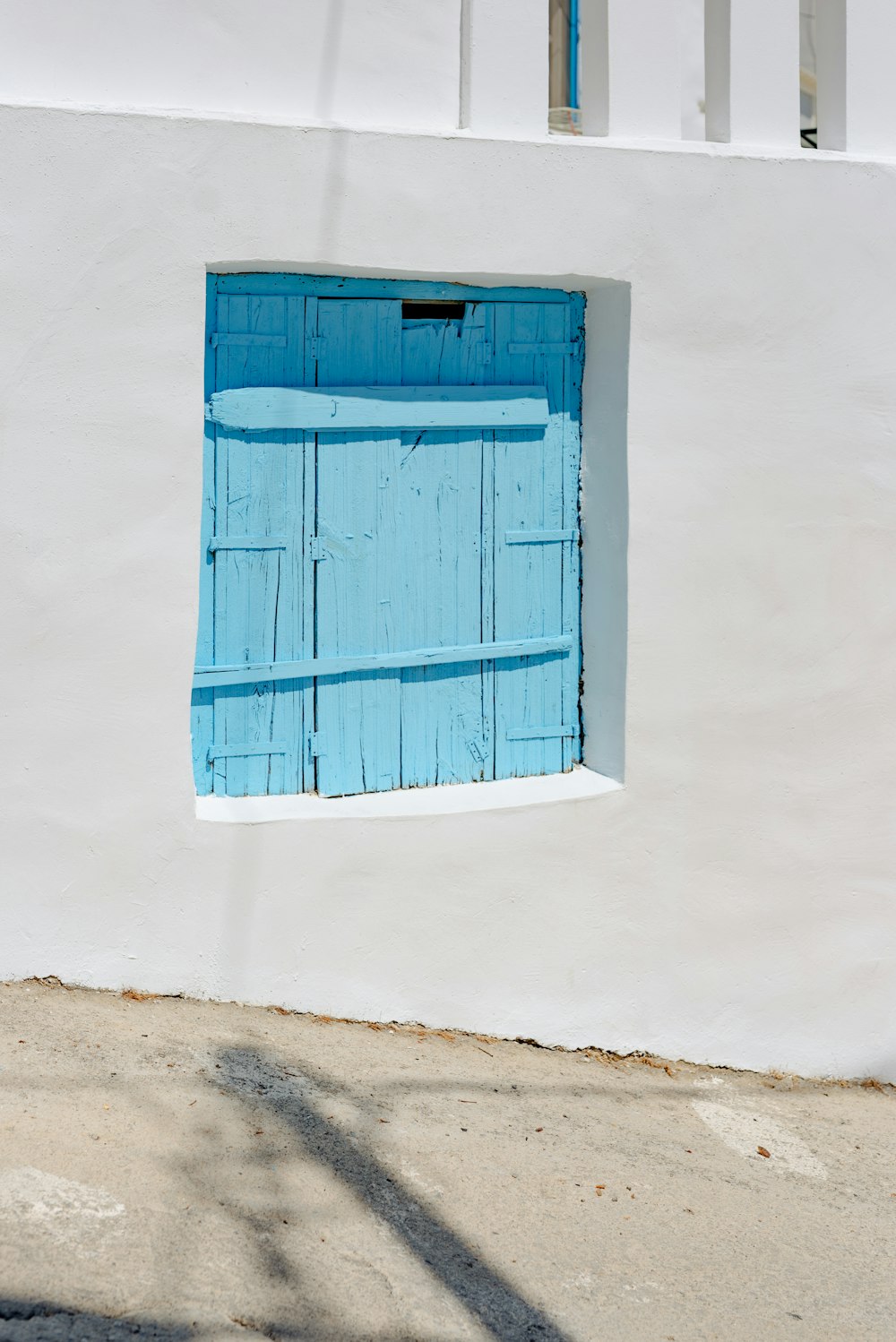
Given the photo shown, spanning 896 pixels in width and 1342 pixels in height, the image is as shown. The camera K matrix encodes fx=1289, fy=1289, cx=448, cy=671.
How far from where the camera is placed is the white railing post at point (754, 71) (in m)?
4.48

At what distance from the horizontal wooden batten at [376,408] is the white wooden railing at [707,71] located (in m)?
0.86

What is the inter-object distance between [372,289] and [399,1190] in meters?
2.77

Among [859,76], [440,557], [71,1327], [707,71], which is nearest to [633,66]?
[707,71]

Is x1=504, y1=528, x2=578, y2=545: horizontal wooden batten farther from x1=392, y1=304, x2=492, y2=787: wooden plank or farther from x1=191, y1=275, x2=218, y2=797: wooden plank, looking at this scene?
x1=191, y1=275, x2=218, y2=797: wooden plank

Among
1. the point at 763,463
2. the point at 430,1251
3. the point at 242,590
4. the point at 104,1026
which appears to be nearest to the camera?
the point at 430,1251

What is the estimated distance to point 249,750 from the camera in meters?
4.29

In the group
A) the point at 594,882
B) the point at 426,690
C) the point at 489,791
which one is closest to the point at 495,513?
the point at 426,690

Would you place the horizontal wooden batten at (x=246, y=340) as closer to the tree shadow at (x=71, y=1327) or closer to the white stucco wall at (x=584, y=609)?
the white stucco wall at (x=584, y=609)

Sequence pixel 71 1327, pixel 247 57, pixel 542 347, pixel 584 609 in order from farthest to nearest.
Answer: pixel 584 609 → pixel 542 347 → pixel 247 57 → pixel 71 1327

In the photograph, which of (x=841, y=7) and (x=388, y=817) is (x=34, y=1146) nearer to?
(x=388, y=817)

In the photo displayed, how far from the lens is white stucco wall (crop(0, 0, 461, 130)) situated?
394cm

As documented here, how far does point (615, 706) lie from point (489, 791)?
1.75 feet

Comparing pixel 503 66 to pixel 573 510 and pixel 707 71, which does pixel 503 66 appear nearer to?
pixel 707 71

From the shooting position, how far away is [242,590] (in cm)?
425
